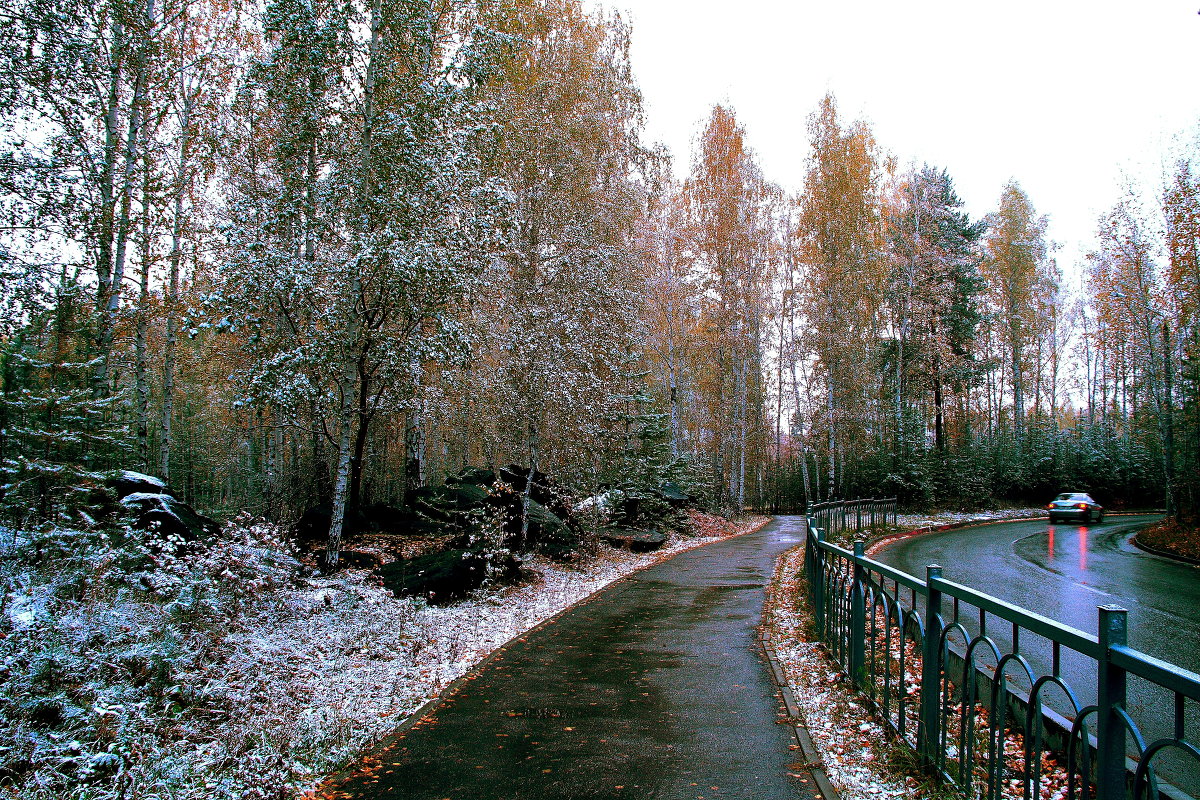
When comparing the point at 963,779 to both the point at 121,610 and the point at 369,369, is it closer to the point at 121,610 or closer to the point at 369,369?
the point at 121,610

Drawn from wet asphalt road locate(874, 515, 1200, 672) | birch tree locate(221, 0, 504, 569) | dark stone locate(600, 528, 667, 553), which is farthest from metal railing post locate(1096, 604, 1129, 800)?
dark stone locate(600, 528, 667, 553)

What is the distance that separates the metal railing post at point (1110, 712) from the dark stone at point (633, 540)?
1476 cm

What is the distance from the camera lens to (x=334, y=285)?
10.1 m

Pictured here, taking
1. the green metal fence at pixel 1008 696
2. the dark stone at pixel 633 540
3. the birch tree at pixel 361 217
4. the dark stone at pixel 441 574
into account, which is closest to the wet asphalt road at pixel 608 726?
the green metal fence at pixel 1008 696

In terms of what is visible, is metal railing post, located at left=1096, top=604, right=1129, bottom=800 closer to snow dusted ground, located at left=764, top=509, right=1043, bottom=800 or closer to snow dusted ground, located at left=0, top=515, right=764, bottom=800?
snow dusted ground, located at left=764, top=509, right=1043, bottom=800

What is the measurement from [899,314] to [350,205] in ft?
87.7

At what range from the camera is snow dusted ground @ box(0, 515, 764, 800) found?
10.9ft

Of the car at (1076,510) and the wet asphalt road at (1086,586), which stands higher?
the car at (1076,510)

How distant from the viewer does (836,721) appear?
4.89m

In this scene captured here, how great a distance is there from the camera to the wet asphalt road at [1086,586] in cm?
542

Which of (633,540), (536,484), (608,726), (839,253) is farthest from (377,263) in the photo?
(839,253)

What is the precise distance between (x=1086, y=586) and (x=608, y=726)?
10468 mm

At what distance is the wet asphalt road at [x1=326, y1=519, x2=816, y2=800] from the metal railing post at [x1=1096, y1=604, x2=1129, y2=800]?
182cm

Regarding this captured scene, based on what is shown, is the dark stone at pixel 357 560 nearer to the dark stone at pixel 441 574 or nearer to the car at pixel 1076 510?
the dark stone at pixel 441 574
